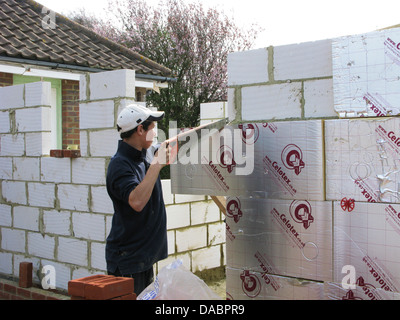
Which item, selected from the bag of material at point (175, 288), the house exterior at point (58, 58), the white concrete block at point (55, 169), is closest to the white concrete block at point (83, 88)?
the white concrete block at point (55, 169)

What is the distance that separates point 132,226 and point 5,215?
3484 mm

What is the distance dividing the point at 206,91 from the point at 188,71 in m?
0.97

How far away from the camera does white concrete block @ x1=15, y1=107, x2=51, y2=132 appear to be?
18.5 feet

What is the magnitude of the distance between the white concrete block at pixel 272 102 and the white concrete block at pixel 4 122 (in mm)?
3767

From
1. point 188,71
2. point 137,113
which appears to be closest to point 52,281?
point 137,113

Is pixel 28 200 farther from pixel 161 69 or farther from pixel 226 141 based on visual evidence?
pixel 161 69

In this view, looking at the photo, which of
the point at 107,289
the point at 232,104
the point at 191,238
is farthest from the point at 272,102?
the point at 191,238

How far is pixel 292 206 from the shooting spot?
10.1ft

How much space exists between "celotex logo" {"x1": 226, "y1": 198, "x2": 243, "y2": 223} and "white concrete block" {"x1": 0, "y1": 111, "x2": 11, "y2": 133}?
378cm

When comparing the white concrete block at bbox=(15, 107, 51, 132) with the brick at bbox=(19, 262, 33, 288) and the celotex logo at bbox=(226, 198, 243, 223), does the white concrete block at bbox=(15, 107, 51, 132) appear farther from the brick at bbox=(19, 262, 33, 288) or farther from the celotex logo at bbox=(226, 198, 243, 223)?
the celotex logo at bbox=(226, 198, 243, 223)

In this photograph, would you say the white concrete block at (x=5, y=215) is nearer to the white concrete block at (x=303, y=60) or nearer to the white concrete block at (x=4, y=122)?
the white concrete block at (x=4, y=122)

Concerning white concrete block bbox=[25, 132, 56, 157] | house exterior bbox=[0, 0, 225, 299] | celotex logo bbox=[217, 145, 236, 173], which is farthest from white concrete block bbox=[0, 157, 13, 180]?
celotex logo bbox=[217, 145, 236, 173]

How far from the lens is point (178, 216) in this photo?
5.95 meters
